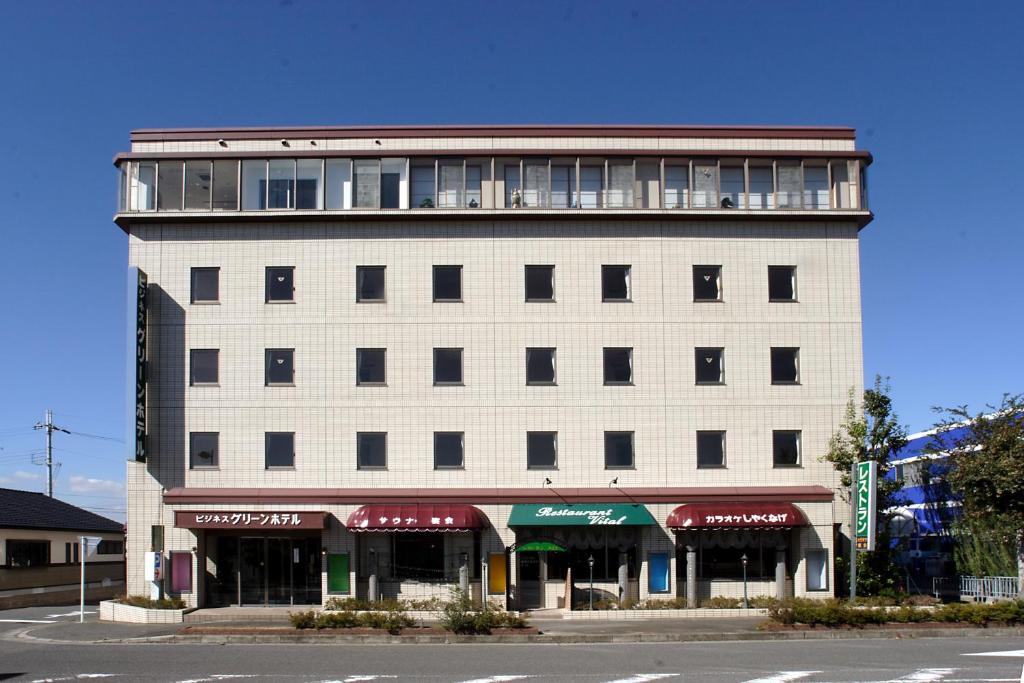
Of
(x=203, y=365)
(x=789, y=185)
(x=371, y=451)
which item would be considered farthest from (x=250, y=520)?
(x=789, y=185)

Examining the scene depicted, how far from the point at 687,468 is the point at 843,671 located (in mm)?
14847

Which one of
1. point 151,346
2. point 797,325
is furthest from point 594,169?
point 151,346

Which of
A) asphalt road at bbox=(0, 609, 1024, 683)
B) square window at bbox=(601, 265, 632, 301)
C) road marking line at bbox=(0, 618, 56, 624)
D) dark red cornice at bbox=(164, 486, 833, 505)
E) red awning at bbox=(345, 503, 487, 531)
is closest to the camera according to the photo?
asphalt road at bbox=(0, 609, 1024, 683)

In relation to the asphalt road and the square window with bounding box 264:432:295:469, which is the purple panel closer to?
the square window with bounding box 264:432:295:469

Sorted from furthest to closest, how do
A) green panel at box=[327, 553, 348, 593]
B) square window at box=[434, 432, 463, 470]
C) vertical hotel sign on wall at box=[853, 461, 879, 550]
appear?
square window at box=[434, 432, 463, 470]
green panel at box=[327, 553, 348, 593]
vertical hotel sign on wall at box=[853, 461, 879, 550]

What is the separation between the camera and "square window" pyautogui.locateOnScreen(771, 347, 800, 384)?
35156 mm

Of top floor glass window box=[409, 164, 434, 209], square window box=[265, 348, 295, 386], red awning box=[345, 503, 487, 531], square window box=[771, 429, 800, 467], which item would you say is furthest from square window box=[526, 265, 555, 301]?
square window box=[771, 429, 800, 467]

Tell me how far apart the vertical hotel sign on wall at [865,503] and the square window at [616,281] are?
30.3ft

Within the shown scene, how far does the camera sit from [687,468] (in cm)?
3453

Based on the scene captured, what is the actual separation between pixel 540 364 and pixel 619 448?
3.73 m

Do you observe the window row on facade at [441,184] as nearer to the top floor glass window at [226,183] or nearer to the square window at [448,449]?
the top floor glass window at [226,183]

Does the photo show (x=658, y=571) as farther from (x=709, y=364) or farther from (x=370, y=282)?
(x=370, y=282)

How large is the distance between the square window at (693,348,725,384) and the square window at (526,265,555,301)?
515 cm

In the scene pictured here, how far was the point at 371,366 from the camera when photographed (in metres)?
35.0
